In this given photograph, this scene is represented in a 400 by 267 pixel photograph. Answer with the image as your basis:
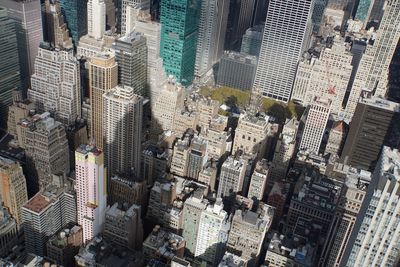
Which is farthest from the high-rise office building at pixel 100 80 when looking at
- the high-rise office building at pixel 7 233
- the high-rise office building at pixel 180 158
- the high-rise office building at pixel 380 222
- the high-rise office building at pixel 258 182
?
the high-rise office building at pixel 380 222

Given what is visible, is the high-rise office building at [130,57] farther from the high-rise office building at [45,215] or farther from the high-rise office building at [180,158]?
the high-rise office building at [45,215]

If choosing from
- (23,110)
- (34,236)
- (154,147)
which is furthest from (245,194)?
(23,110)

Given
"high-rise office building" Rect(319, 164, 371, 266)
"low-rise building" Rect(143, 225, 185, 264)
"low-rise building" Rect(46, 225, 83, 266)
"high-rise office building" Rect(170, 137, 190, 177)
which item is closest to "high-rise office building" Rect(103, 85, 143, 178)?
"high-rise office building" Rect(170, 137, 190, 177)

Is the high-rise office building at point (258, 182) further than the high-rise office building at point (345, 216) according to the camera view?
Yes

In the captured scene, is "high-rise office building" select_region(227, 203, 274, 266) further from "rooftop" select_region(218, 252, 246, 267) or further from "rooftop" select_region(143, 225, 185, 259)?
"rooftop" select_region(143, 225, 185, 259)

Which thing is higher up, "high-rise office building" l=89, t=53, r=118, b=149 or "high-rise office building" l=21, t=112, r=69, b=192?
"high-rise office building" l=89, t=53, r=118, b=149

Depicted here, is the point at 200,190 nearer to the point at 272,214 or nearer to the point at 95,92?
the point at 272,214
